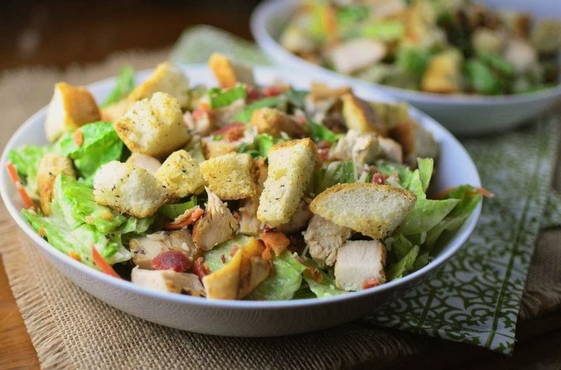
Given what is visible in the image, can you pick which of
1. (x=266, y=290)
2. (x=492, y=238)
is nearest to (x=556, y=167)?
(x=492, y=238)

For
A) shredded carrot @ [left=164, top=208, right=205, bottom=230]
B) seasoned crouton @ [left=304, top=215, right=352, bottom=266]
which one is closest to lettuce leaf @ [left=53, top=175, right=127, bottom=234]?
shredded carrot @ [left=164, top=208, right=205, bottom=230]

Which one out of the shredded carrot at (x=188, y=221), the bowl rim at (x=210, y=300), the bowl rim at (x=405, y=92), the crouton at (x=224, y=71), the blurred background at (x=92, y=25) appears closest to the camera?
the bowl rim at (x=210, y=300)

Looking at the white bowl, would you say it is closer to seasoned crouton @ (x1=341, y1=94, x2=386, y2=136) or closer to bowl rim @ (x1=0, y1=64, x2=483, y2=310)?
seasoned crouton @ (x1=341, y1=94, x2=386, y2=136)

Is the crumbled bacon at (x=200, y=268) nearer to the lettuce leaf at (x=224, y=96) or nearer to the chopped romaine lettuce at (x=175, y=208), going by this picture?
the chopped romaine lettuce at (x=175, y=208)

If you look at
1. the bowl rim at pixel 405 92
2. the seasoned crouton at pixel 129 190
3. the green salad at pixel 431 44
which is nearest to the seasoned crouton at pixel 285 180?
the seasoned crouton at pixel 129 190

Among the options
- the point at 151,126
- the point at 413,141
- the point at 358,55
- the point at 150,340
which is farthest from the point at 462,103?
the point at 150,340

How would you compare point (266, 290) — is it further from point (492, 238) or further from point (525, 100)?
point (525, 100)
